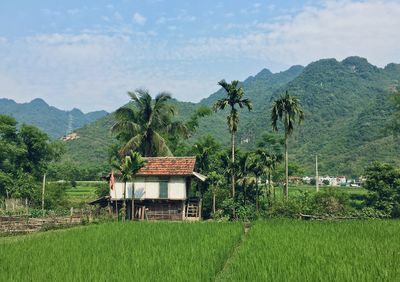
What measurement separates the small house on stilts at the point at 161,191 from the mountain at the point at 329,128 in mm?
44852

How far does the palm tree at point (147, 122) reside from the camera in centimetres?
3588

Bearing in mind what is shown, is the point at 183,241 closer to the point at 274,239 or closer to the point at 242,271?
the point at 274,239

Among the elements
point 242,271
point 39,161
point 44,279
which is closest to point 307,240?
point 242,271

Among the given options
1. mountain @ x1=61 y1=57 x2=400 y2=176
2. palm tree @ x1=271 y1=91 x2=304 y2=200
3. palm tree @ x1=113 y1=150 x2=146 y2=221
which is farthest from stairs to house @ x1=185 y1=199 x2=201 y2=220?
mountain @ x1=61 y1=57 x2=400 y2=176

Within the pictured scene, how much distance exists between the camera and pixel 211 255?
13.3 meters

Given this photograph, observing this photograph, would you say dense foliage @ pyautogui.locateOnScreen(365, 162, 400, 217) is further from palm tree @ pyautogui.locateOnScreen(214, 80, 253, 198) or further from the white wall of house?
the white wall of house

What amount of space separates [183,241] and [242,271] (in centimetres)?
653

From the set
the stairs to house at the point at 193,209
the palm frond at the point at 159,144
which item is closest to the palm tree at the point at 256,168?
the stairs to house at the point at 193,209

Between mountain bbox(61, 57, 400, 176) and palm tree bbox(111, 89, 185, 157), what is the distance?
132 feet

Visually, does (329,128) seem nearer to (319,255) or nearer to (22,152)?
(22,152)

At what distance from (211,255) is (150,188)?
63.6ft

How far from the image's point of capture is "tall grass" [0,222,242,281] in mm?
10586

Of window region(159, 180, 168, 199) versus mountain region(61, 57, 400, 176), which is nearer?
window region(159, 180, 168, 199)

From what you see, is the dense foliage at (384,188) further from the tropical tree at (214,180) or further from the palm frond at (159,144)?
the palm frond at (159,144)
